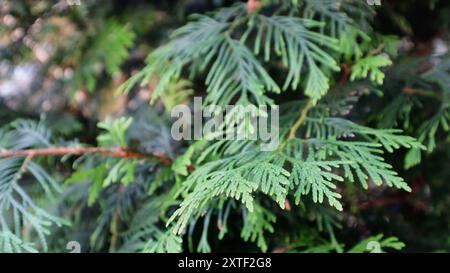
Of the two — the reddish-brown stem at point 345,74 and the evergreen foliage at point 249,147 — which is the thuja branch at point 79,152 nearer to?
the evergreen foliage at point 249,147

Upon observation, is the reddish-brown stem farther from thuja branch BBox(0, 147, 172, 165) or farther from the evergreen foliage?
thuja branch BBox(0, 147, 172, 165)

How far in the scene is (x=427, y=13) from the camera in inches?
72.4

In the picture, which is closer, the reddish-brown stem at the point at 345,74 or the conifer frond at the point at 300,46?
the conifer frond at the point at 300,46

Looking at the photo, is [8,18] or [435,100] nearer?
[435,100]

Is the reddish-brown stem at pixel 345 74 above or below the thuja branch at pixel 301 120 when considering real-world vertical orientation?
above

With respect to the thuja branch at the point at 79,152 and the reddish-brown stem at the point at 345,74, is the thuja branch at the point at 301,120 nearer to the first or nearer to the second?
the reddish-brown stem at the point at 345,74

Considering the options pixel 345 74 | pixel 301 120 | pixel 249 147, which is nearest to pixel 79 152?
pixel 249 147

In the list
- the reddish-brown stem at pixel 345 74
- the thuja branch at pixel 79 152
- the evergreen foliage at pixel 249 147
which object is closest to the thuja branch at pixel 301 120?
the evergreen foliage at pixel 249 147

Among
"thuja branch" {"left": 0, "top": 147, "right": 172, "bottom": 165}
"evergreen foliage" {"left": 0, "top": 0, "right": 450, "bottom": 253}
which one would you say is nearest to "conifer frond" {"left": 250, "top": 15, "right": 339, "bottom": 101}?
"evergreen foliage" {"left": 0, "top": 0, "right": 450, "bottom": 253}

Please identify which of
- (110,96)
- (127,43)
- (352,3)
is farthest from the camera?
(110,96)

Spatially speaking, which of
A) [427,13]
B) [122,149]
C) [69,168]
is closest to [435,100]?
[427,13]

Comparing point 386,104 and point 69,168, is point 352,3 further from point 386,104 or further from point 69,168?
point 69,168
